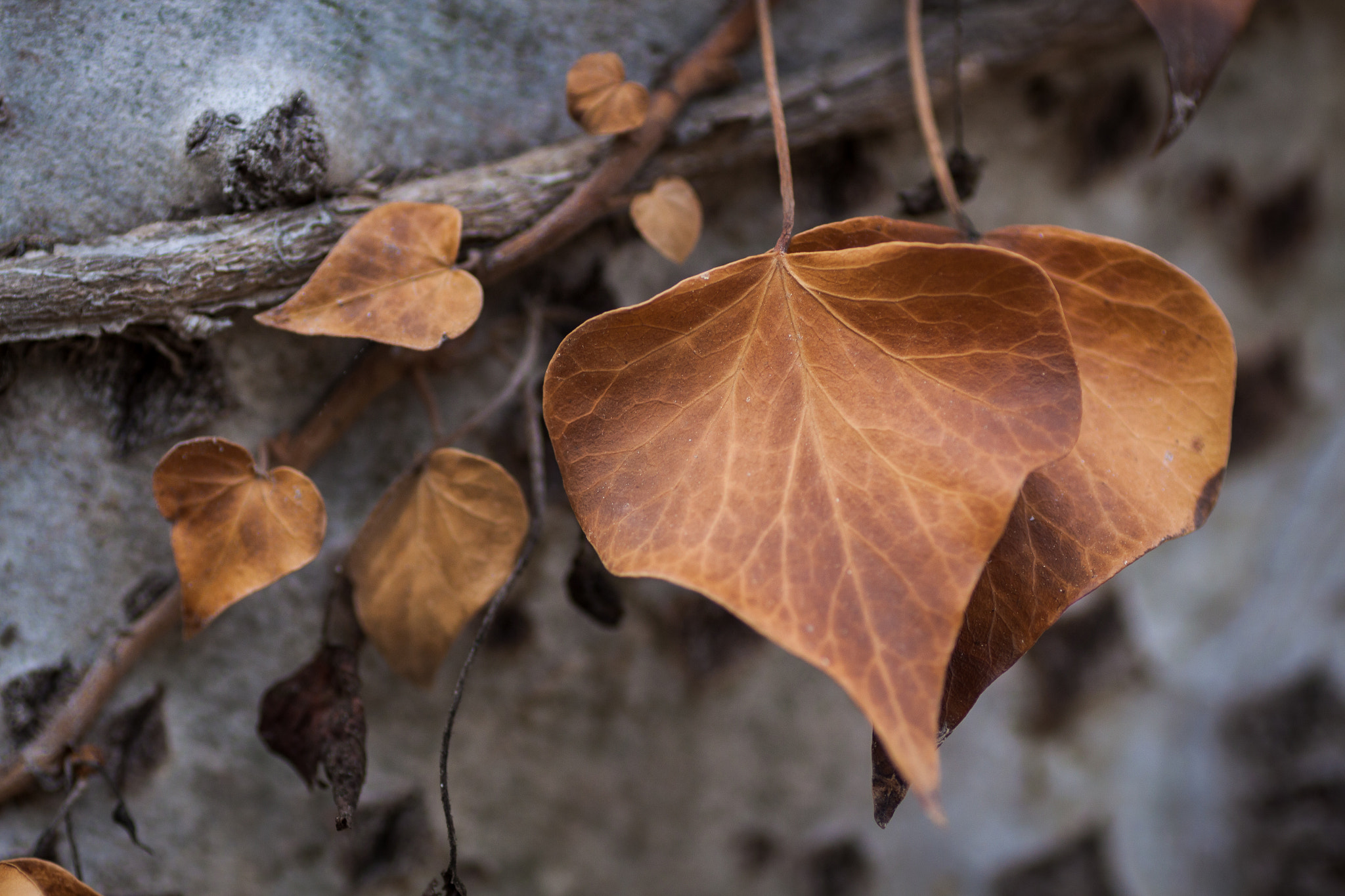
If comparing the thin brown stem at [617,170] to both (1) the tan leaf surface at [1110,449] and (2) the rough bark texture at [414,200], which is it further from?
(1) the tan leaf surface at [1110,449]

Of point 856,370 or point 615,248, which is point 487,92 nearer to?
point 615,248

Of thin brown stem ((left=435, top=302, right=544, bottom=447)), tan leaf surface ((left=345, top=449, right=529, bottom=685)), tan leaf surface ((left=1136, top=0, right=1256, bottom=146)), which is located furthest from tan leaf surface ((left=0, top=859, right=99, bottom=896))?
tan leaf surface ((left=1136, top=0, right=1256, bottom=146))

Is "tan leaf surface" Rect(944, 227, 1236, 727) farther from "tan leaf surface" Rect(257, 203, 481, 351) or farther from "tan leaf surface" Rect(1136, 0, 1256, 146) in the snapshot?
"tan leaf surface" Rect(257, 203, 481, 351)

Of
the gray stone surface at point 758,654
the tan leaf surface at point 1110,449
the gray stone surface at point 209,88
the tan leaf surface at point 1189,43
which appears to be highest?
the tan leaf surface at point 1189,43

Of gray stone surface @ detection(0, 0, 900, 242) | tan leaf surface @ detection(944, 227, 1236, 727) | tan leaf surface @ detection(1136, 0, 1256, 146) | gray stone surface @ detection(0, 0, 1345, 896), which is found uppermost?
tan leaf surface @ detection(1136, 0, 1256, 146)

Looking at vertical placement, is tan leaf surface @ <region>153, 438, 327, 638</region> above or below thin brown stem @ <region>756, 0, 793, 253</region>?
below

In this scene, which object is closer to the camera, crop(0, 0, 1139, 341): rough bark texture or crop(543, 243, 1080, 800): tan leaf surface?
crop(543, 243, 1080, 800): tan leaf surface

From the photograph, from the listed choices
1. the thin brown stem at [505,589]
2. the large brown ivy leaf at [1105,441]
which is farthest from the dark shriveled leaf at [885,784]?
the thin brown stem at [505,589]
